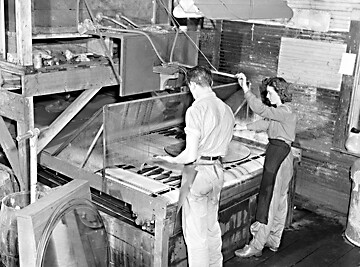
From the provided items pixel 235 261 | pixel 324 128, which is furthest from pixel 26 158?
pixel 324 128

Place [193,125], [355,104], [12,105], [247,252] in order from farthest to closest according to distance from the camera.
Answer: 1. [355,104]
2. [247,252]
3. [12,105]
4. [193,125]

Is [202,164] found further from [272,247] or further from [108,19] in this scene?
[108,19]

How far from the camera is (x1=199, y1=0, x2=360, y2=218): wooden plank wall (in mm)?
4988

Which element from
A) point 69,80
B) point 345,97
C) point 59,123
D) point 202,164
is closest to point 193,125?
point 202,164

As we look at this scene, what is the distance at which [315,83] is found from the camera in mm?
5156

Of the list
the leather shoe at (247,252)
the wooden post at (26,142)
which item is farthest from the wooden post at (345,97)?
the wooden post at (26,142)

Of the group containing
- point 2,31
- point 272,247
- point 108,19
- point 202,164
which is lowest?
point 272,247

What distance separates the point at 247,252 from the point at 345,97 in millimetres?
1847

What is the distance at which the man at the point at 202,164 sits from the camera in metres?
3.45

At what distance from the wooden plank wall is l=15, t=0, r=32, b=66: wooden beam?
8.96 ft

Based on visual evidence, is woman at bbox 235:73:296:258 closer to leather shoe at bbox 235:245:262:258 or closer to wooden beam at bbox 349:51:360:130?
leather shoe at bbox 235:245:262:258

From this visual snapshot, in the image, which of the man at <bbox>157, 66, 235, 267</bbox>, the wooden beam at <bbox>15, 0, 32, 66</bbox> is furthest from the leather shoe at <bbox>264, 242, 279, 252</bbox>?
the wooden beam at <bbox>15, 0, 32, 66</bbox>

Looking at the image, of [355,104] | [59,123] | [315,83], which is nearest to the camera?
[59,123]

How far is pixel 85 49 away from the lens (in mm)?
4391
